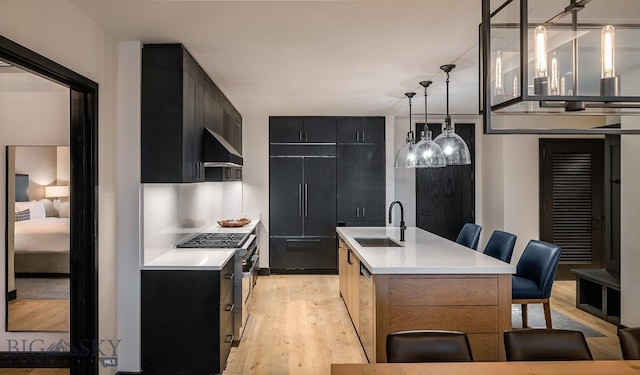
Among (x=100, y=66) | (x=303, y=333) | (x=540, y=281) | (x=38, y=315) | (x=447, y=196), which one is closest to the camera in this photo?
(x=100, y=66)

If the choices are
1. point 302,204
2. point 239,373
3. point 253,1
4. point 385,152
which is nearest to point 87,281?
point 239,373

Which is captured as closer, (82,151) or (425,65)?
(82,151)

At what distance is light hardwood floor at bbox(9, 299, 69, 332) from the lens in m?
4.22

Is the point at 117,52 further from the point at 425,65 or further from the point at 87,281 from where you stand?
the point at 425,65

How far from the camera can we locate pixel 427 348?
1.93 meters

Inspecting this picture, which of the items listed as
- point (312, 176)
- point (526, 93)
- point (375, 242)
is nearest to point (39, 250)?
point (312, 176)

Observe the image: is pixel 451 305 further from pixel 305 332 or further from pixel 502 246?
pixel 305 332

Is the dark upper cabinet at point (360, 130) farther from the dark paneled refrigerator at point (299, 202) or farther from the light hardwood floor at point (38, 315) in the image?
the light hardwood floor at point (38, 315)

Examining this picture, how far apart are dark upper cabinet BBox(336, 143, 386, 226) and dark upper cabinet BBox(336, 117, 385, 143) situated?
129 mm

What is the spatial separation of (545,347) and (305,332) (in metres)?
2.76

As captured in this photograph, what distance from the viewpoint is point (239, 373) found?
343 centimetres

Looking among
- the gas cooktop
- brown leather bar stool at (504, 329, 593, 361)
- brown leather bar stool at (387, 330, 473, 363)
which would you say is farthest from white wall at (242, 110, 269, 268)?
brown leather bar stool at (504, 329, 593, 361)

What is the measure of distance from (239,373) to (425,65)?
3.03 m

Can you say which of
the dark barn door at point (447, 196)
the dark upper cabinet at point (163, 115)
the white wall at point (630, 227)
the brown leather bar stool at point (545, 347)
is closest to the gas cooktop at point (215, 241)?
the dark upper cabinet at point (163, 115)
